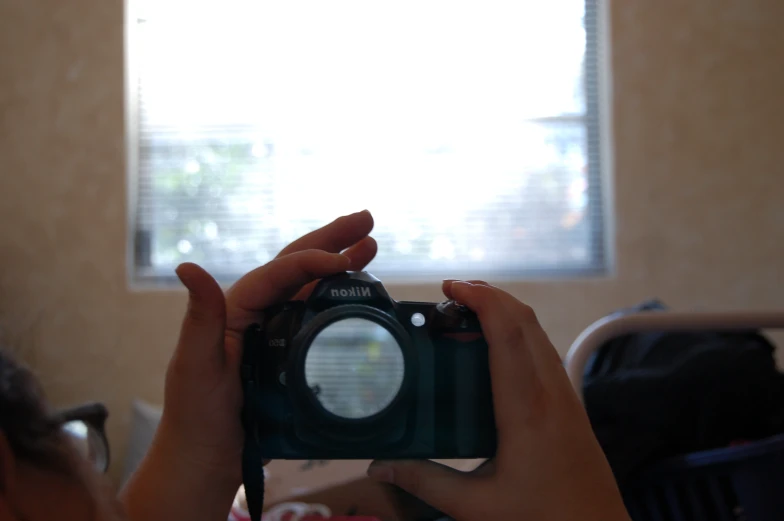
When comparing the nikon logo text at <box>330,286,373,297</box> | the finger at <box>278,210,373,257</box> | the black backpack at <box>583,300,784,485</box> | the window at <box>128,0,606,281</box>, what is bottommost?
the black backpack at <box>583,300,784,485</box>

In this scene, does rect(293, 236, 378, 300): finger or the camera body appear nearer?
the camera body

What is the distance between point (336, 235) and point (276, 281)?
0.31 ft

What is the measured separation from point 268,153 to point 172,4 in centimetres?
46

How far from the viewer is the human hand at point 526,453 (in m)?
0.44

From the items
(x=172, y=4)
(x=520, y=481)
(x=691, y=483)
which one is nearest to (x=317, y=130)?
(x=172, y=4)

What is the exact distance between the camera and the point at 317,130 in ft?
5.26

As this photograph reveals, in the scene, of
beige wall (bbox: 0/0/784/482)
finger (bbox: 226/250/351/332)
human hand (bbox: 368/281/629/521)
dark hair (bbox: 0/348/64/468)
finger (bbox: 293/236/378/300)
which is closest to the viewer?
dark hair (bbox: 0/348/64/468)

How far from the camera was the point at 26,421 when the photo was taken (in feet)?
0.97

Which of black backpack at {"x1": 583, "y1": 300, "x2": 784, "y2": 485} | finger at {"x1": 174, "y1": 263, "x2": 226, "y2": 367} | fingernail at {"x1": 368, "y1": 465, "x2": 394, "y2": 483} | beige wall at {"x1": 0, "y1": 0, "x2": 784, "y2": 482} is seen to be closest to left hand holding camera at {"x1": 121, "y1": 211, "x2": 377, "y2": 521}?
finger at {"x1": 174, "y1": 263, "x2": 226, "y2": 367}

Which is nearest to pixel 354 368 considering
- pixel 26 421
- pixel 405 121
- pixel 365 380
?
pixel 365 380

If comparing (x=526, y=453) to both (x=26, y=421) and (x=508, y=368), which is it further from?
(x=26, y=421)

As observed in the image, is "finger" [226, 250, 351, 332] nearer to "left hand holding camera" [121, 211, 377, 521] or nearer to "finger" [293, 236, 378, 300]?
"left hand holding camera" [121, 211, 377, 521]

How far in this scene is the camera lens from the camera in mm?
486

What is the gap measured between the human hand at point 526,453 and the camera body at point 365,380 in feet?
0.08
